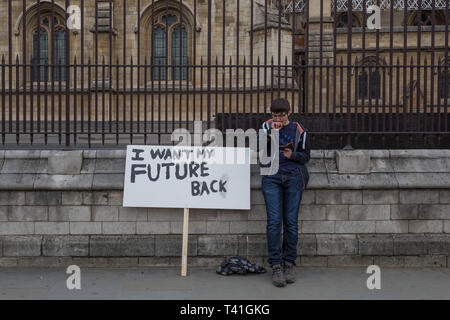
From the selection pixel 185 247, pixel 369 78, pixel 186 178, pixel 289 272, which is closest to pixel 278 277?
pixel 289 272

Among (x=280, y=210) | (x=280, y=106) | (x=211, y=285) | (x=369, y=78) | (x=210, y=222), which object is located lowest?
(x=211, y=285)

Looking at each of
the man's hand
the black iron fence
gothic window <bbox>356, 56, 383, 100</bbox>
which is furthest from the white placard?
gothic window <bbox>356, 56, 383, 100</bbox>

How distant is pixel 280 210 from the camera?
5.16 metres

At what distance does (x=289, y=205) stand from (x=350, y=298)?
1.22 metres

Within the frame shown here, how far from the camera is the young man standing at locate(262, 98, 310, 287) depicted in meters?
5.12

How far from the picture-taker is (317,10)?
25.1m

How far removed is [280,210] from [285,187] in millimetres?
278

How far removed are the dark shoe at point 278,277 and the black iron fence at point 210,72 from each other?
2.17 m

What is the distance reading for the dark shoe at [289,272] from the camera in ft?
16.7

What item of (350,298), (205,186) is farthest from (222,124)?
(350,298)

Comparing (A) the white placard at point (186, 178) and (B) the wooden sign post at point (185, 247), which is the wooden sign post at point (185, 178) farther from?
(B) the wooden sign post at point (185, 247)

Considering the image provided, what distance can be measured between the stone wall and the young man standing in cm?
67

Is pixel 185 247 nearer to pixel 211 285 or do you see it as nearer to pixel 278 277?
pixel 211 285

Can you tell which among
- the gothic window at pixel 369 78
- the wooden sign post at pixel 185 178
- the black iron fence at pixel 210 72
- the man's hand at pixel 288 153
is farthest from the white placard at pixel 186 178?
the gothic window at pixel 369 78
